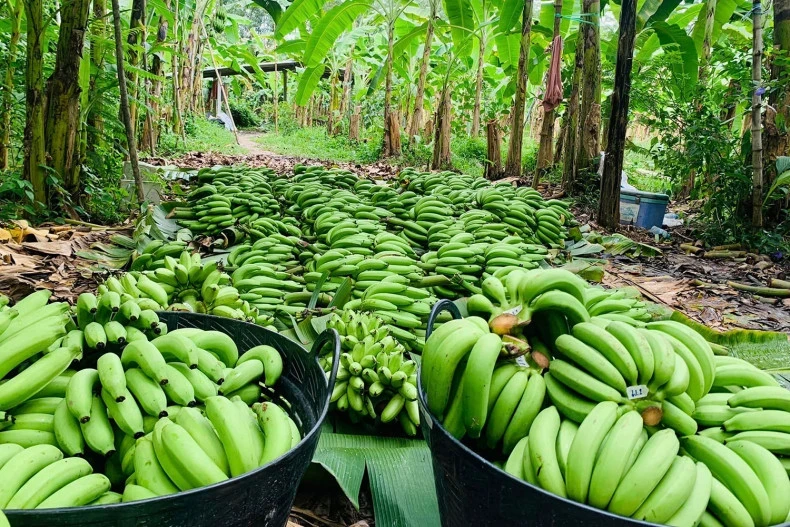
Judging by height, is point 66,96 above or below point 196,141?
above

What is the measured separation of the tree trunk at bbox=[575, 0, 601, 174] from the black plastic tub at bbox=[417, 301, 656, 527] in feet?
22.4

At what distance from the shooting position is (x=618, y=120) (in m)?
6.07

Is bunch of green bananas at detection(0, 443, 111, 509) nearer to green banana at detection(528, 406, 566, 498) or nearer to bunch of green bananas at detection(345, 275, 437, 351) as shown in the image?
green banana at detection(528, 406, 566, 498)

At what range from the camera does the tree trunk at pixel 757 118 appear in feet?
17.6

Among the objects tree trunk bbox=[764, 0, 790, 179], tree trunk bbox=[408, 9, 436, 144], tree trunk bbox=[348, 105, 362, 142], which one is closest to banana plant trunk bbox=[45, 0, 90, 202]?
tree trunk bbox=[408, 9, 436, 144]

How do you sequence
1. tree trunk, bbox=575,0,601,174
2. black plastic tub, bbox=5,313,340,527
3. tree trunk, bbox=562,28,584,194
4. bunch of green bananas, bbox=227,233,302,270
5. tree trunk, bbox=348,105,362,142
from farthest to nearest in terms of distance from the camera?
tree trunk, bbox=348,105,362,142 < tree trunk, bbox=562,28,584,194 < tree trunk, bbox=575,0,601,174 < bunch of green bananas, bbox=227,233,302,270 < black plastic tub, bbox=5,313,340,527

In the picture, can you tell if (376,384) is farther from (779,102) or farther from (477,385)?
(779,102)

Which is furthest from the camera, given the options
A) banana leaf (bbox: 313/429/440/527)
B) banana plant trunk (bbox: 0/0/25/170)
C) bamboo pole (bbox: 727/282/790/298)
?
banana plant trunk (bbox: 0/0/25/170)

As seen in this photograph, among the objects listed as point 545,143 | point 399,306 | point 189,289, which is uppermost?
point 545,143

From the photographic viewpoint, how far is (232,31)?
1313 centimetres

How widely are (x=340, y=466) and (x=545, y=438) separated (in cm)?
99

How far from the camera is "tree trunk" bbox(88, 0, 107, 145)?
528 cm

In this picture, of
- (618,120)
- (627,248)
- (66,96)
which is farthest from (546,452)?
(618,120)

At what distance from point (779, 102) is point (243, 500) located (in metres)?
6.82
